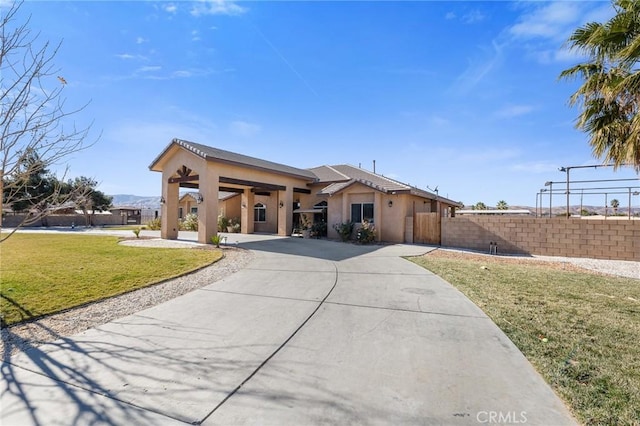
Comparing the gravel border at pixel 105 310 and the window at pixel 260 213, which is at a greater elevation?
the window at pixel 260 213

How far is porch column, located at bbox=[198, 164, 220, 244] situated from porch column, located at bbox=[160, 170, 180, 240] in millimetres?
3985

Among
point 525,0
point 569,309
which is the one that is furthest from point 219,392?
point 525,0

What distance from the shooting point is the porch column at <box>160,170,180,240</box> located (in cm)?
1884

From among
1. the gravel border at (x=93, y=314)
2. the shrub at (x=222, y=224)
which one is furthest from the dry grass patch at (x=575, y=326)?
the shrub at (x=222, y=224)

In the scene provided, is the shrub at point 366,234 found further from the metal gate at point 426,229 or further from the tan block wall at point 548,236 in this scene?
Result: the tan block wall at point 548,236

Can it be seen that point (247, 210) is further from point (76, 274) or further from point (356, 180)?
point (76, 274)

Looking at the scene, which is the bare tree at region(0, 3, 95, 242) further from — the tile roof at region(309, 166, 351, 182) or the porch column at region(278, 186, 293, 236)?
the tile roof at region(309, 166, 351, 182)

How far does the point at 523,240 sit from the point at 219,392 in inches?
662

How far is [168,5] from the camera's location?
904cm

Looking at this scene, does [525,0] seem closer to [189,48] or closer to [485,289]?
[485,289]

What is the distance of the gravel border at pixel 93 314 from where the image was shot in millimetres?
4289

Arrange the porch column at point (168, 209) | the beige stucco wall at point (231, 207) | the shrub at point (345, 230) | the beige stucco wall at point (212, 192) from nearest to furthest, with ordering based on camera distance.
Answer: the beige stucco wall at point (212, 192) < the shrub at point (345, 230) < the porch column at point (168, 209) < the beige stucco wall at point (231, 207)

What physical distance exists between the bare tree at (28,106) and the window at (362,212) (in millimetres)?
15632

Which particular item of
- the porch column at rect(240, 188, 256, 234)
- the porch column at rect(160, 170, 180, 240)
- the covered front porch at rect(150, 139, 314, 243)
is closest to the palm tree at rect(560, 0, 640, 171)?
the covered front porch at rect(150, 139, 314, 243)
